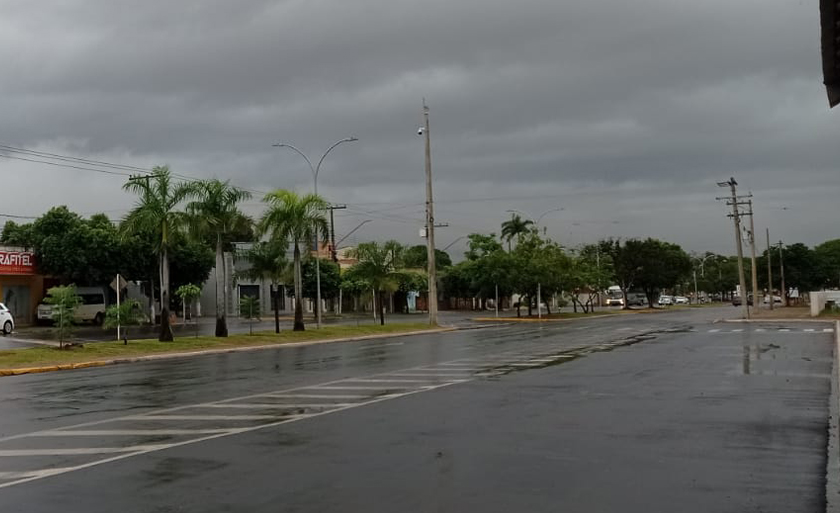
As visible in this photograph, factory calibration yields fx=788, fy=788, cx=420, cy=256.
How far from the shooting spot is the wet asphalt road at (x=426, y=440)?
24.4 ft

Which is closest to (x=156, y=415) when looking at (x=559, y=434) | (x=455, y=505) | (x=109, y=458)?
(x=109, y=458)

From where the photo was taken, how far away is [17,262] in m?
52.3

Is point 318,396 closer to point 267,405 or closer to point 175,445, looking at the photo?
point 267,405

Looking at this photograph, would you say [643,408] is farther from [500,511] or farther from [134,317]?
[134,317]

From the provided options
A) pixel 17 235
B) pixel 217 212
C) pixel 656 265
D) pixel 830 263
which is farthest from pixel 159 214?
pixel 830 263

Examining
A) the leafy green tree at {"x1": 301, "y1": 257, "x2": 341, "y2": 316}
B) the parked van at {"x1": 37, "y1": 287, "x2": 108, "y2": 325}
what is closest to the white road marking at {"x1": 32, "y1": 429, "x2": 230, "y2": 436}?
the parked van at {"x1": 37, "y1": 287, "x2": 108, "y2": 325}

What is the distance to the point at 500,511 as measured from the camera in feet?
22.6

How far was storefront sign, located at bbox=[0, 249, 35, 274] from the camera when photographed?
169ft

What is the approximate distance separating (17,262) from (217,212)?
2600 centimetres

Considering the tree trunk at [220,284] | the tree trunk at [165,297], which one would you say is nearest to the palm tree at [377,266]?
the tree trunk at [220,284]

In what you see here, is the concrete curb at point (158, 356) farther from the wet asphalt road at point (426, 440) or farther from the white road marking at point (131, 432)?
the white road marking at point (131, 432)

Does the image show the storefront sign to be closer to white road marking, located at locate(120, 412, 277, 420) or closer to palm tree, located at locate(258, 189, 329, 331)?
palm tree, located at locate(258, 189, 329, 331)

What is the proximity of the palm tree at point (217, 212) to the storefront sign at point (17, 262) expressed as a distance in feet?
80.2

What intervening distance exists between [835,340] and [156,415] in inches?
1033
